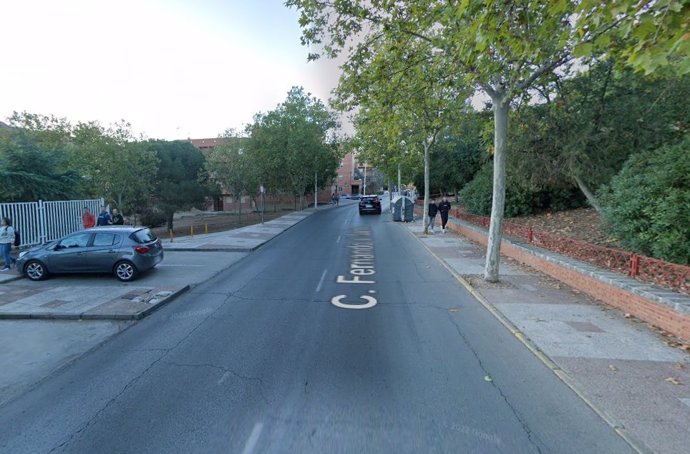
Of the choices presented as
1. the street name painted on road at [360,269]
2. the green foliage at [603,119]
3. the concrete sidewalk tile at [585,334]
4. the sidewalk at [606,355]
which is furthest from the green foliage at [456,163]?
the concrete sidewalk tile at [585,334]

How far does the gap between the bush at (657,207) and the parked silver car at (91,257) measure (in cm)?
1117

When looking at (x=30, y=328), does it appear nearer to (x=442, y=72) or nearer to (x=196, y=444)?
(x=196, y=444)

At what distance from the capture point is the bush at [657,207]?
6703 millimetres

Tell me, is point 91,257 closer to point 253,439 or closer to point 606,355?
point 253,439

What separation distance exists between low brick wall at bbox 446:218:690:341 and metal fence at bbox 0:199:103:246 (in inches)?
643

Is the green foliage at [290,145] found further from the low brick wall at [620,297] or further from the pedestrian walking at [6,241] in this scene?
the low brick wall at [620,297]

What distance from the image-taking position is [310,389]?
4219 mm

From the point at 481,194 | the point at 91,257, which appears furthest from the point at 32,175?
the point at 481,194

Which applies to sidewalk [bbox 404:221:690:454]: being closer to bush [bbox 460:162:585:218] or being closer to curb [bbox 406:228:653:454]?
curb [bbox 406:228:653:454]

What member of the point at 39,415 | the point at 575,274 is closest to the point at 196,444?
the point at 39,415

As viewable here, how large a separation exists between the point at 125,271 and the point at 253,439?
7.78 metres

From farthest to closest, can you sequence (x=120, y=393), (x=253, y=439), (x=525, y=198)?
1. (x=525, y=198)
2. (x=120, y=393)
3. (x=253, y=439)

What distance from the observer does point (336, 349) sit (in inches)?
208

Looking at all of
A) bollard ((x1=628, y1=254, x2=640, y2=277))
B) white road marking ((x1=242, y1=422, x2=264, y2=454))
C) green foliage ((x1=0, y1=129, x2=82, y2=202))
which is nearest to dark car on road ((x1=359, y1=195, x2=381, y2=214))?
green foliage ((x1=0, y1=129, x2=82, y2=202))
